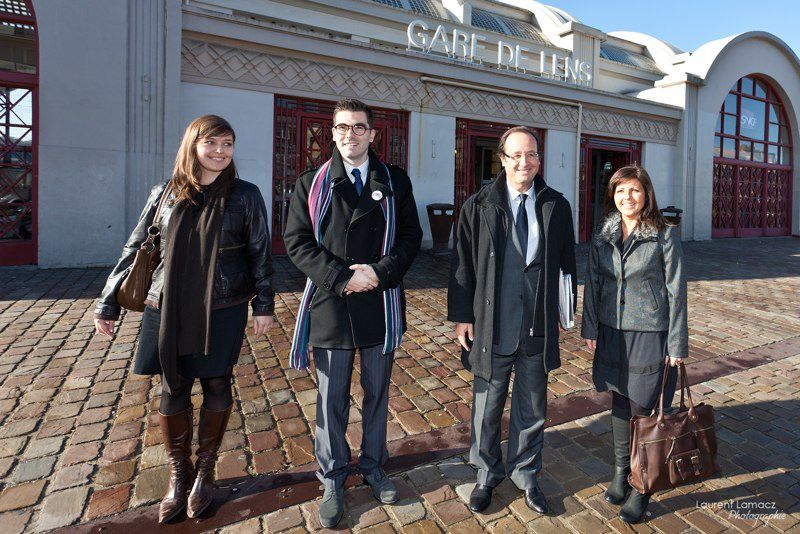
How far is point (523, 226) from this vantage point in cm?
254

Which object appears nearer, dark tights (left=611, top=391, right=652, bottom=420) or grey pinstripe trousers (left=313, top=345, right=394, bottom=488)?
grey pinstripe trousers (left=313, top=345, right=394, bottom=488)

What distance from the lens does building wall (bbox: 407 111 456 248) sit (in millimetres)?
11469

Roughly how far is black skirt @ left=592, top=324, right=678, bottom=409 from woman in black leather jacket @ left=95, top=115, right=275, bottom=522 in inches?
73.5

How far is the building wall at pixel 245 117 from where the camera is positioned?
9.25 meters

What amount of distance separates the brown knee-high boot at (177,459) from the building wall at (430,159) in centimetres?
923

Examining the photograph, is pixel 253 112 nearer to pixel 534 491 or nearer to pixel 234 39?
pixel 234 39

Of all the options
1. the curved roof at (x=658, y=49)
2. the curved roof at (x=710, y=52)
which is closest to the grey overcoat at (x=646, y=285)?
the curved roof at (x=710, y=52)

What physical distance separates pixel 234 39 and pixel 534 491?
9.63 m

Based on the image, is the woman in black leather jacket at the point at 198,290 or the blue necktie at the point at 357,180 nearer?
the woman in black leather jacket at the point at 198,290

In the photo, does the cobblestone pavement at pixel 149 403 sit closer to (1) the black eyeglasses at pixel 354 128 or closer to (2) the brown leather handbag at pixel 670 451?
(2) the brown leather handbag at pixel 670 451

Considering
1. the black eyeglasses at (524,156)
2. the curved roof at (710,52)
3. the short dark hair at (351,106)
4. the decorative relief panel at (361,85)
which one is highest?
the curved roof at (710,52)

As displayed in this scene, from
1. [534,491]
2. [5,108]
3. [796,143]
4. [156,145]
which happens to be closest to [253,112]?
[156,145]

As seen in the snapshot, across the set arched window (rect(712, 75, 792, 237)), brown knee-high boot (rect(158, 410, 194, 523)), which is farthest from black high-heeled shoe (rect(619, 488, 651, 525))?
arched window (rect(712, 75, 792, 237))

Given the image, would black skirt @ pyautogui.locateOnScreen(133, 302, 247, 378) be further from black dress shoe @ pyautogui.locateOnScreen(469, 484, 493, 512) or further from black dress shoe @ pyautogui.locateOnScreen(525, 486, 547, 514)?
black dress shoe @ pyautogui.locateOnScreen(525, 486, 547, 514)
